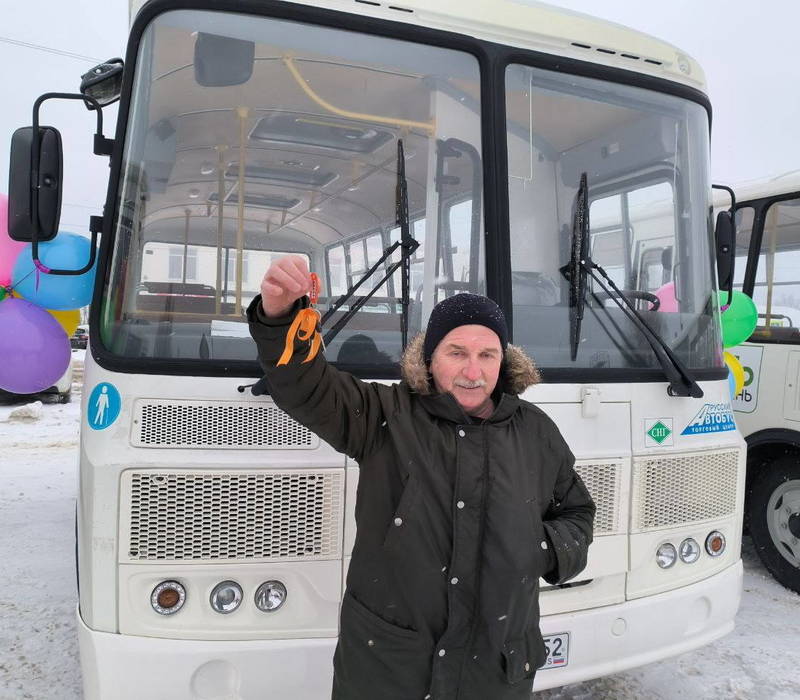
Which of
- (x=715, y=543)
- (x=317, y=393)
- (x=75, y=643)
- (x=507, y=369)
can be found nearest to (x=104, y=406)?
(x=317, y=393)

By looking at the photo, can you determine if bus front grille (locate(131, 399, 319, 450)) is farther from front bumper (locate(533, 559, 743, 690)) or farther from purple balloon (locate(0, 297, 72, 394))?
front bumper (locate(533, 559, 743, 690))

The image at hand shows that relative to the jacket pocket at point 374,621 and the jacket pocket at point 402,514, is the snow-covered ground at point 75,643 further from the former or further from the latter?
the jacket pocket at point 402,514

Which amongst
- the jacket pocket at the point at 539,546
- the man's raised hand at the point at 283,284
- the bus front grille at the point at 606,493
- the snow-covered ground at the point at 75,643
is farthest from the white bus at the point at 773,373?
the man's raised hand at the point at 283,284

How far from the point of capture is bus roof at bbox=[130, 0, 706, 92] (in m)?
2.55

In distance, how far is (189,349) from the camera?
2.30 metres

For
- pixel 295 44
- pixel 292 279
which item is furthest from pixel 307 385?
pixel 295 44

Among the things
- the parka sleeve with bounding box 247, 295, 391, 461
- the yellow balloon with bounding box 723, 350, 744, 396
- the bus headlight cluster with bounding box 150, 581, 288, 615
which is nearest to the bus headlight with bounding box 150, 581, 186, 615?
the bus headlight cluster with bounding box 150, 581, 288, 615

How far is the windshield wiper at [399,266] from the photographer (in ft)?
8.11

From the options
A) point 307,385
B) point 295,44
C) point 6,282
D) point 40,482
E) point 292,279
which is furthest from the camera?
point 40,482

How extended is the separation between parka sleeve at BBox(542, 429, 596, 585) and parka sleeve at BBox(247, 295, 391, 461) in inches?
21.4

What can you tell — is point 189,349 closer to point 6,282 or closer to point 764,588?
point 6,282

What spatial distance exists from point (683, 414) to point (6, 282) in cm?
301

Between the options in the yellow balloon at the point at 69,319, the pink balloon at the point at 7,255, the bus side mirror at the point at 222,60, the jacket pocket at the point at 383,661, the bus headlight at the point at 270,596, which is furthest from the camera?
the yellow balloon at the point at 69,319

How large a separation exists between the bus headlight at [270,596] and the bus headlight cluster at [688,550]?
1.53 metres
